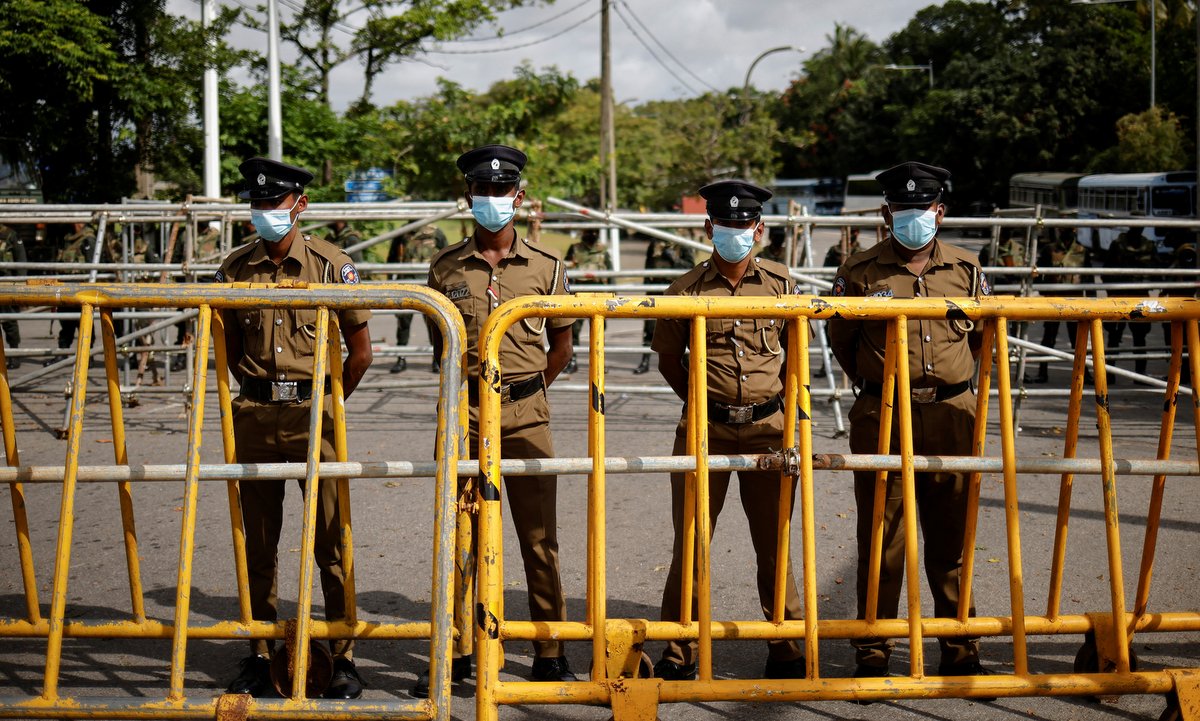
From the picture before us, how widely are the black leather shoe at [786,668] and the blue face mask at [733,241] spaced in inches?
65.2

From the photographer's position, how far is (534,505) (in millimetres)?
4461

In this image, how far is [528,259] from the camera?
4.61 meters

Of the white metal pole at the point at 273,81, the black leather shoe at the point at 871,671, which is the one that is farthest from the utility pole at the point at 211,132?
the black leather shoe at the point at 871,671

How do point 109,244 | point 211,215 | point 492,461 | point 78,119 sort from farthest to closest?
point 78,119 → point 109,244 → point 211,215 → point 492,461

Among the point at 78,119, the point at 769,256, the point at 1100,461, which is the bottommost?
the point at 1100,461

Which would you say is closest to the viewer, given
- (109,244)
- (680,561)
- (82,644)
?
(680,561)

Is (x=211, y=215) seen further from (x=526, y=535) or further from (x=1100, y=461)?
(x=1100, y=461)

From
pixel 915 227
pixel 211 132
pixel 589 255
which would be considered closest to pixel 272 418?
pixel 915 227

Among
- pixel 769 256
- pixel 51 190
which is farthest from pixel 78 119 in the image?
pixel 769 256

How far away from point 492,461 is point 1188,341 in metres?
2.52

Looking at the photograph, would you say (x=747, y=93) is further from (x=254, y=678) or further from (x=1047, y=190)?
(x=254, y=678)

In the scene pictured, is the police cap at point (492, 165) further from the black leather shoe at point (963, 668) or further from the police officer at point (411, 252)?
the police officer at point (411, 252)

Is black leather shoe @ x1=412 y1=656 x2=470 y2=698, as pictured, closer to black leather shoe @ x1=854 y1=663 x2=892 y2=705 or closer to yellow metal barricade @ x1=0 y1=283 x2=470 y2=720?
yellow metal barricade @ x1=0 y1=283 x2=470 y2=720

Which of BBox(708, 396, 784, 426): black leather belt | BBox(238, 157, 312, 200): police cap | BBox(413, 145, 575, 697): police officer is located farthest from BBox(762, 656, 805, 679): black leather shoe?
BBox(238, 157, 312, 200): police cap
